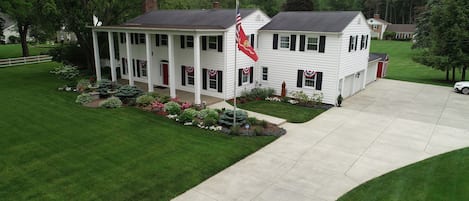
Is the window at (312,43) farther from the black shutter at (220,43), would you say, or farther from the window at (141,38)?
the window at (141,38)

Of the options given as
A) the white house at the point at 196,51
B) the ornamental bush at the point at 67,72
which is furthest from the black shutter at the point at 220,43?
the ornamental bush at the point at 67,72

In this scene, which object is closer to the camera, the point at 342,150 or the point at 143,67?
the point at 342,150

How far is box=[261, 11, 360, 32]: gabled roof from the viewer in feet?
66.2

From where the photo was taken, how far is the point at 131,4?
98.3 feet

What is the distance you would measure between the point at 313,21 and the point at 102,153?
51.8 feet

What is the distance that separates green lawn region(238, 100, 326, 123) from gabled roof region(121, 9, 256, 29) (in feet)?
17.7

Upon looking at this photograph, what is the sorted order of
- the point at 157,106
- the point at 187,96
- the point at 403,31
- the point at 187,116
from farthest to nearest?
the point at 403,31 → the point at 187,96 → the point at 157,106 → the point at 187,116

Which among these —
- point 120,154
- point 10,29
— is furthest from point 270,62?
point 10,29

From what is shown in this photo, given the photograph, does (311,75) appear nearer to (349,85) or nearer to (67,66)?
(349,85)

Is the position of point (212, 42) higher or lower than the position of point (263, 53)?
higher

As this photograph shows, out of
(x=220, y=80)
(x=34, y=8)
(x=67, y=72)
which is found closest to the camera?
(x=220, y=80)

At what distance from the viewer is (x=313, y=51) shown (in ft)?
67.4

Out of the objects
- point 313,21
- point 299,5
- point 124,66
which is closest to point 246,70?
point 313,21

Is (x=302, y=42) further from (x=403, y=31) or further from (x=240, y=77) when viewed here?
(x=403, y=31)
